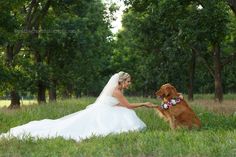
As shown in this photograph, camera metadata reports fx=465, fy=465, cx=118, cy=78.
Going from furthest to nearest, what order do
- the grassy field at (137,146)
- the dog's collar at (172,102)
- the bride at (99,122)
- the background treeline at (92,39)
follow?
the background treeline at (92,39), the bride at (99,122), the dog's collar at (172,102), the grassy field at (137,146)

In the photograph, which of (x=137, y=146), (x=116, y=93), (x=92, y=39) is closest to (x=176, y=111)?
(x=116, y=93)

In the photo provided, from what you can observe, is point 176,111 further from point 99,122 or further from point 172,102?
point 99,122

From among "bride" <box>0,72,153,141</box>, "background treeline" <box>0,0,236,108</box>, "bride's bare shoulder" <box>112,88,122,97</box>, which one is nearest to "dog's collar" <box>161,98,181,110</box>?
"bride" <box>0,72,153,141</box>

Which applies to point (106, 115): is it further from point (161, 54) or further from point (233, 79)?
point (233, 79)

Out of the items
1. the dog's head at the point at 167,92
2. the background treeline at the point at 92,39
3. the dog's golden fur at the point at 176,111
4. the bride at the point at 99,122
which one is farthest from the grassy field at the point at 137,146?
the background treeline at the point at 92,39

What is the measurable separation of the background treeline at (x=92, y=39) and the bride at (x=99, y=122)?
5.23 m

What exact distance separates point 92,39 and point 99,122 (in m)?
23.3

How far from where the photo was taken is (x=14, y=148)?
10383 millimetres

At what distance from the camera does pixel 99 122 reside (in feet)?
44.4

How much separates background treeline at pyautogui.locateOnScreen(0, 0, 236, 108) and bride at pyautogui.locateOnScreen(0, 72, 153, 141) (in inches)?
206

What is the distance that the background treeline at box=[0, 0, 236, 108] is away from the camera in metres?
23.6

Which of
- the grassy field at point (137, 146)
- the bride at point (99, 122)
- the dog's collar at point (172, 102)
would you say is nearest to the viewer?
the grassy field at point (137, 146)

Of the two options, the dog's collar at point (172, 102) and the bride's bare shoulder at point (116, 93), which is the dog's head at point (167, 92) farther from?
the bride's bare shoulder at point (116, 93)

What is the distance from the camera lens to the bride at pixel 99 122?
13016 millimetres
